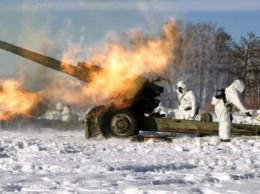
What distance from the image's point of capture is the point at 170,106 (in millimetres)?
58969

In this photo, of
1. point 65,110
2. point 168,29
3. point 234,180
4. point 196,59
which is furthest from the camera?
point 196,59

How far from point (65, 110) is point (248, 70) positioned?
38.2 metres

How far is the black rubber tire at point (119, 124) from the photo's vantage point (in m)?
15.8

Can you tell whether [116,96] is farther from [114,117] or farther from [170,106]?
[170,106]

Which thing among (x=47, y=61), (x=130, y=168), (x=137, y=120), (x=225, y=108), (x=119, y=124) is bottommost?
(x=130, y=168)

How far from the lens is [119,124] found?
15859mm

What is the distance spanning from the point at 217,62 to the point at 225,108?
49881 mm

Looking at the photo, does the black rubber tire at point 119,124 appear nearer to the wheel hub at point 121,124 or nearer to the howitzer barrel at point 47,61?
the wheel hub at point 121,124

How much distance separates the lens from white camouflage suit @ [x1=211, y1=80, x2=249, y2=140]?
587 inches

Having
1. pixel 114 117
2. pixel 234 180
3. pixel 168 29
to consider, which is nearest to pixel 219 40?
pixel 168 29

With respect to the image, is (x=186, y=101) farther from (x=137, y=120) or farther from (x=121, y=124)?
(x=121, y=124)

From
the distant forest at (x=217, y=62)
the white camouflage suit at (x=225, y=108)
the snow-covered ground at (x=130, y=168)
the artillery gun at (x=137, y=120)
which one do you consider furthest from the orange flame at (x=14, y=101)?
the distant forest at (x=217, y=62)

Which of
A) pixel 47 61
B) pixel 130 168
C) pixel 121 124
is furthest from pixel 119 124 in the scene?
pixel 130 168

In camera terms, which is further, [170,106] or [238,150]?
[170,106]
